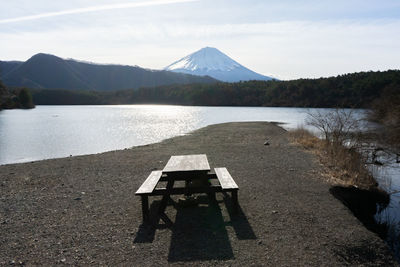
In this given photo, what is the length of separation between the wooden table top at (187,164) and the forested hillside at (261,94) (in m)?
8.91

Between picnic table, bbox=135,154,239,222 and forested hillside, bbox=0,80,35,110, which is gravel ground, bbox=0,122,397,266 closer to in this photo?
picnic table, bbox=135,154,239,222

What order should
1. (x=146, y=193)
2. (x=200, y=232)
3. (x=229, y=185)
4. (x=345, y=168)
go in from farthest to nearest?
(x=345, y=168)
(x=229, y=185)
(x=146, y=193)
(x=200, y=232)

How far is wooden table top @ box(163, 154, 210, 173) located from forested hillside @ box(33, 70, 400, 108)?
29.2 ft

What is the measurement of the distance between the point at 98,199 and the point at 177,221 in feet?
7.11

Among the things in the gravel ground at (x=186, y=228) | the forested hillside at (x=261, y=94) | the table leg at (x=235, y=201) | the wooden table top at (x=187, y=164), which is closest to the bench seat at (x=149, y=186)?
the wooden table top at (x=187, y=164)

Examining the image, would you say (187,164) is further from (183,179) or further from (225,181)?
(225,181)

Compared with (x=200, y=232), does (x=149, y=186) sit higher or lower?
higher

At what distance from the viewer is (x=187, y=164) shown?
6125 millimetres

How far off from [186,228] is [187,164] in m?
1.50

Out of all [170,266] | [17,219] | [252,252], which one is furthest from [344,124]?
[17,219]

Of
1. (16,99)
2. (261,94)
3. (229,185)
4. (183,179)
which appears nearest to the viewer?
(229,185)

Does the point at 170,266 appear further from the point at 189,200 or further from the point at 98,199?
the point at 98,199

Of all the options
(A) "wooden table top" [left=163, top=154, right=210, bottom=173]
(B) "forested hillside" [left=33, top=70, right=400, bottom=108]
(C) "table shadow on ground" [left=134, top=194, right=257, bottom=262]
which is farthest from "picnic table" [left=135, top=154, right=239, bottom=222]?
(B) "forested hillside" [left=33, top=70, right=400, bottom=108]

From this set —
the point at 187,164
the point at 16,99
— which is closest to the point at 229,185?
the point at 187,164
